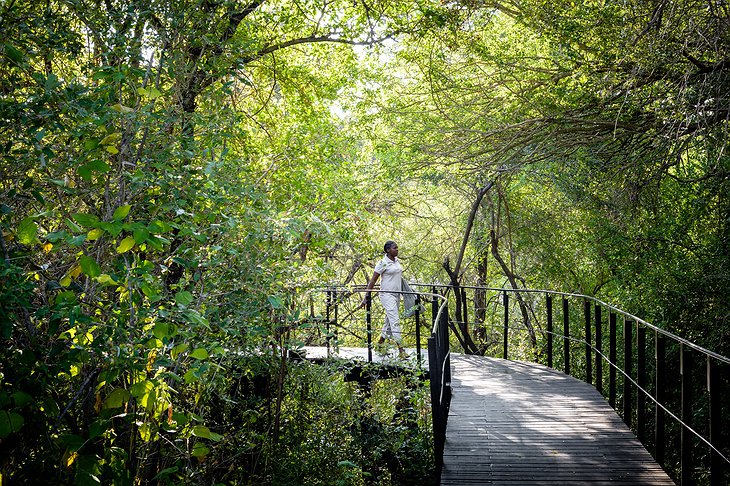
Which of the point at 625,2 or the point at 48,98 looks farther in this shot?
the point at 625,2

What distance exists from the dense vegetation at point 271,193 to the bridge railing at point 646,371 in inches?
40.1

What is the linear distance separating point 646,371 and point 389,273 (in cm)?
540

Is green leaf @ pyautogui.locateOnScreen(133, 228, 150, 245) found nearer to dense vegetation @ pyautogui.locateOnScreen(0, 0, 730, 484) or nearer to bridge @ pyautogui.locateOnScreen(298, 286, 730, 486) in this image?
dense vegetation @ pyautogui.locateOnScreen(0, 0, 730, 484)

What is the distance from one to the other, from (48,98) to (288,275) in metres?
2.42

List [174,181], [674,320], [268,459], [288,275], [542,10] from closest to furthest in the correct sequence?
[174,181], [288,275], [268,459], [542,10], [674,320]

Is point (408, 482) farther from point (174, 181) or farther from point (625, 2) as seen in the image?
point (625, 2)

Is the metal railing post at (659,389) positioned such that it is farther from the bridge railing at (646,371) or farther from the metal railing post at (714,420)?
the metal railing post at (714,420)

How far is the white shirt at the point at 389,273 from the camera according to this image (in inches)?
407

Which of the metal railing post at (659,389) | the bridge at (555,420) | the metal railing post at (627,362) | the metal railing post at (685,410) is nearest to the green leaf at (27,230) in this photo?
the bridge at (555,420)

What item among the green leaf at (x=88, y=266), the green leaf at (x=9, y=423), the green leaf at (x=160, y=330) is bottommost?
the green leaf at (x=9, y=423)

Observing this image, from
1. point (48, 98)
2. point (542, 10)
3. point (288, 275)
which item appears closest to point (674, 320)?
point (542, 10)

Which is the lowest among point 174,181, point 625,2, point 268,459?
point 268,459

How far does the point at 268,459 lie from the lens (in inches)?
267

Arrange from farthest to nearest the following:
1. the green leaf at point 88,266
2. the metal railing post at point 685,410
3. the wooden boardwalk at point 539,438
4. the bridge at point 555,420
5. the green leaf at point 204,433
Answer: the wooden boardwalk at point 539,438, the bridge at point 555,420, the metal railing post at point 685,410, the green leaf at point 204,433, the green leaf at point 88,266
